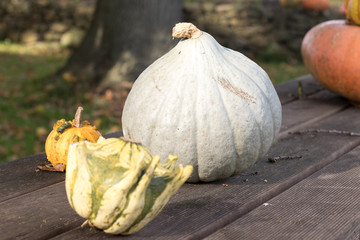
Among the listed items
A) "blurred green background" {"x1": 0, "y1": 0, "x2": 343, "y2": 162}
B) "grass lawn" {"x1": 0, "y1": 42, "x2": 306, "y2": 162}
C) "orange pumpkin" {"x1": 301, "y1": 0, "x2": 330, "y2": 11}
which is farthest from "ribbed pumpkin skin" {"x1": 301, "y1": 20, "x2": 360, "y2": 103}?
"orange pumpkin" {"x1": 301, "y1": 0, "x2": 330, "y2": 11}

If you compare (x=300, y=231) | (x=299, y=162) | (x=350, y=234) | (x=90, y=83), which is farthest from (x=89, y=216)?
(x=90, y=83)

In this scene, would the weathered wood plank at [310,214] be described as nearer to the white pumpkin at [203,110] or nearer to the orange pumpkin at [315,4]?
the white pumpkin at [203,110]

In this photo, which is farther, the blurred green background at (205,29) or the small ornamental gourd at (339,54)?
the blurred green background at (205,29)

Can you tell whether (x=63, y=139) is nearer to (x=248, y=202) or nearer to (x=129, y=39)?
(x=248, y=202)

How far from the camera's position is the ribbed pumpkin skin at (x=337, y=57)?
2629mm

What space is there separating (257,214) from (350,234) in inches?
10.9

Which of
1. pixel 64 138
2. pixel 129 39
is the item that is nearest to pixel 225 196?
pixel 64 138

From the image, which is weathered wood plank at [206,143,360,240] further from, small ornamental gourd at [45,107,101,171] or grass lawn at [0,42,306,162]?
grass lawn at [0,42,306,162]

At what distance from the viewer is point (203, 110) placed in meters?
A: 1.62

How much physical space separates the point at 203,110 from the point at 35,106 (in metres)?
4.22

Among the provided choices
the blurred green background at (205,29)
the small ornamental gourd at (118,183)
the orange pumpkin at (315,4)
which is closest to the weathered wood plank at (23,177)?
the small ornamental gourd at (118,183)

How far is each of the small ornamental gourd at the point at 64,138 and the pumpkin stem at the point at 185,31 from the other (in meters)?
0.47

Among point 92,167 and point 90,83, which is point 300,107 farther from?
→ point 90,83

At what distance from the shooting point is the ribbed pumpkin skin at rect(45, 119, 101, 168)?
1849 millimetres
